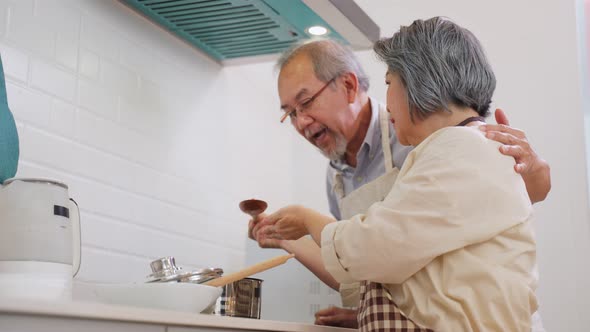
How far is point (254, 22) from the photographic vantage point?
85.3 inches

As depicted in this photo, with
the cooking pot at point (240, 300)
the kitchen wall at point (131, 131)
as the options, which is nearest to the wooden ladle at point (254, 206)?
the cooking pot at point (240, 300)

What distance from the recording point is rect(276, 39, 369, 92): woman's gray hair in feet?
6.94

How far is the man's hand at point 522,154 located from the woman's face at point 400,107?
0.51 feet

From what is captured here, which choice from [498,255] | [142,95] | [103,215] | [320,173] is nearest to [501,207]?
[498,255]

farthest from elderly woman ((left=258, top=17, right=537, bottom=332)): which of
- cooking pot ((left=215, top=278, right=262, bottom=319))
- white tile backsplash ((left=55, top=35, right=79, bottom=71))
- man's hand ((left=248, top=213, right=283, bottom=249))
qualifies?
white tile backsplash ((left=55, top=35, right=79, bottom=71))

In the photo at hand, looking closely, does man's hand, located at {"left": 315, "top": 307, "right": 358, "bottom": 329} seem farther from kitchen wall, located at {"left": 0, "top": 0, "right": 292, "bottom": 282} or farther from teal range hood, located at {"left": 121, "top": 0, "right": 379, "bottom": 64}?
teal range hood, located at {"left": 121, "top": 0, "right": 379, "bottom": 64}

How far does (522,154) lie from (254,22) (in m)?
1.05

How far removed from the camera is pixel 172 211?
221 centimetres

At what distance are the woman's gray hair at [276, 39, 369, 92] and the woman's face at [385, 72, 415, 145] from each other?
62cm

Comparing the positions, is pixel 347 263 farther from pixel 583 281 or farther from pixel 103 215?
pixel 583 281

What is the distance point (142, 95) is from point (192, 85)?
0.28 m

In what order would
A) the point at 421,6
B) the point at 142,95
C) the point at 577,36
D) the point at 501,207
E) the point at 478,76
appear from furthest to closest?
the point at 421,6
the point at 577,36
the point at 142,95
the point at 478,76
the point at 501,207

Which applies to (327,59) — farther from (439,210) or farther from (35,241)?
(35,241)

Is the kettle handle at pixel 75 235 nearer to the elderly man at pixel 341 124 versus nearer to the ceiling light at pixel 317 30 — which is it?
the elderly man at pixel 341 124
